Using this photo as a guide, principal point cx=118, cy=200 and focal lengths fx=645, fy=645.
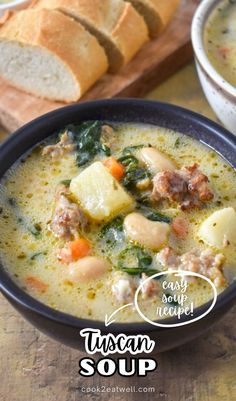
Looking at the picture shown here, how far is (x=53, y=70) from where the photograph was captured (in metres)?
3.36

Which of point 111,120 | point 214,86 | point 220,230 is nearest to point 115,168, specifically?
point 111,120

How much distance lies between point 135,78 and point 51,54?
495mm

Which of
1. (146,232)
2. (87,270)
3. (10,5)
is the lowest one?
(10,5)

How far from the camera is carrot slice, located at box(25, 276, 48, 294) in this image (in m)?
2.20

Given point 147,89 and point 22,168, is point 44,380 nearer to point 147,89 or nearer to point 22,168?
point 22,168

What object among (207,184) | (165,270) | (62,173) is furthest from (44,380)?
(207,184)

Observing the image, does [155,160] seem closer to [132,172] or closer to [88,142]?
[132,172]

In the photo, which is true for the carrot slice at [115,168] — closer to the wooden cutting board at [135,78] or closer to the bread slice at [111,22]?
the wooden cutting board at [135,78]

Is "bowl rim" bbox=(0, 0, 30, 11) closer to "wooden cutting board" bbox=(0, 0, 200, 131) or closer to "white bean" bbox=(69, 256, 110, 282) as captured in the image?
"wooden cutting board" bbox=(0, 0, 200, 131)

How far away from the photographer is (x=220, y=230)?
91.3 inches

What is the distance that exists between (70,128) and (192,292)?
3.06ft

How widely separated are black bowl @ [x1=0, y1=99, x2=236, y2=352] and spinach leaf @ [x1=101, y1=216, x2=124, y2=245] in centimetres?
38

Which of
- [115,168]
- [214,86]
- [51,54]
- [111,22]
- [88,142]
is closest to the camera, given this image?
[115,168]

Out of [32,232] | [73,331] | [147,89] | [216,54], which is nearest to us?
[73,331]
